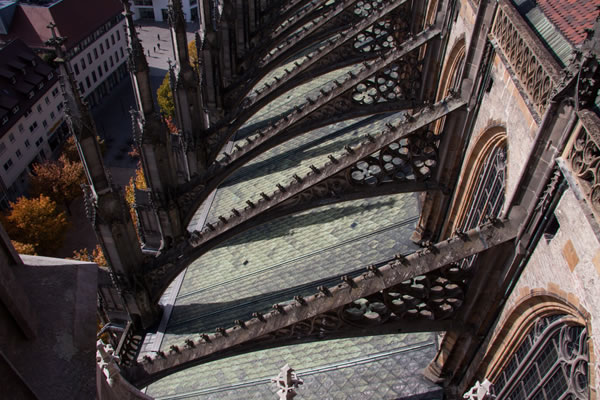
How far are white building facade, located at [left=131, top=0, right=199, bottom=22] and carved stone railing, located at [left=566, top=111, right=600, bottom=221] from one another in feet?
231

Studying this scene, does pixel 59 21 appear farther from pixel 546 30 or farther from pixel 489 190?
pixel 546 30

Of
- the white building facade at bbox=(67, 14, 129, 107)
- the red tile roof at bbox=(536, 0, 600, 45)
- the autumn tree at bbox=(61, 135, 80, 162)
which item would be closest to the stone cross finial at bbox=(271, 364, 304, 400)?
the red tile roof at bbox=(536, 0, 600, 45)

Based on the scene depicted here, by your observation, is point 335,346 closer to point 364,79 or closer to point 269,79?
point 364,79

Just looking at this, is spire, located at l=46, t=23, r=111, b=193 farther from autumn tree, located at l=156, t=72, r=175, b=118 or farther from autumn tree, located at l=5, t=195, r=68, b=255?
autumn tree, located at l=156, t=72, r=175, b=118

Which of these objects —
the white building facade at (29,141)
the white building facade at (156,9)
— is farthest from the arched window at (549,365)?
the white building facade at (156,9)

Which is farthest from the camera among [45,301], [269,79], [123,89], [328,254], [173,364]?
[123,89]

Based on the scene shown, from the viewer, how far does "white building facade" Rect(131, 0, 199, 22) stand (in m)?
69.6

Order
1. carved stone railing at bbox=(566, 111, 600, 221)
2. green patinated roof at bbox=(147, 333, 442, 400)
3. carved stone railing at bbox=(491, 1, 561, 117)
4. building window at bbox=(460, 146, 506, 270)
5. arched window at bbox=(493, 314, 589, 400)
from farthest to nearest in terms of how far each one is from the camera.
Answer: green patinated roof at bbox=(147, 333, 442, 400) < building window at bbox=(460, 146, 506, 270) < carved stone railing at bbox=(491, 1, 561, 117) < arched window at bbox=(493, 314, 589, 400) < carved stone railing at bbox=(566, 111, 600, 221)

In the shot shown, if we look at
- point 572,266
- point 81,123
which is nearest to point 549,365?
point 572,266

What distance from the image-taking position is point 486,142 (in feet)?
34.4

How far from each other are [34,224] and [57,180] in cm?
541

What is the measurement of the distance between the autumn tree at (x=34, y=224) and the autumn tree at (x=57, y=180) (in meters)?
3.50

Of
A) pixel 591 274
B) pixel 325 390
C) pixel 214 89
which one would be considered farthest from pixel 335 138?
pixel 591 274

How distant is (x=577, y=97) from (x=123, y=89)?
56.2 m
